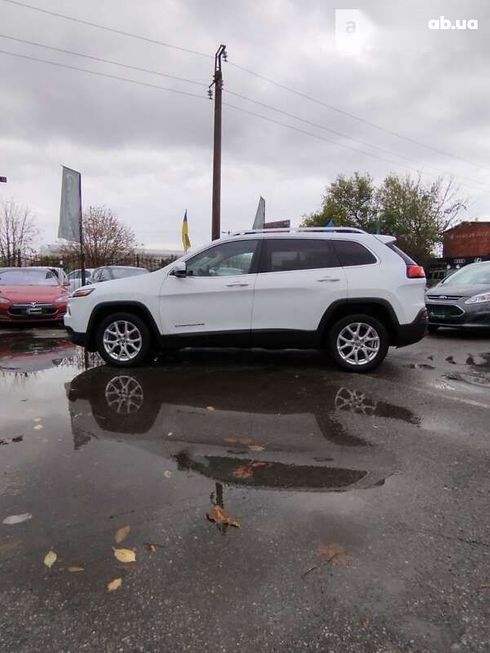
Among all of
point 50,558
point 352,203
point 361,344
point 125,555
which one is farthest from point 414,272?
point 352,203

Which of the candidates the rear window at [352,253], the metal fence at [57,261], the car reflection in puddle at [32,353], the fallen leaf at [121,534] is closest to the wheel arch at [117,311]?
the car reflection in puddle at [32,353]

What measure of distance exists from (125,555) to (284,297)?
4246 millimetres

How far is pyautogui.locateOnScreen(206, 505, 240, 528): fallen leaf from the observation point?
8.79ft

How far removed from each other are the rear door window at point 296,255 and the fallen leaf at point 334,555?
426cm

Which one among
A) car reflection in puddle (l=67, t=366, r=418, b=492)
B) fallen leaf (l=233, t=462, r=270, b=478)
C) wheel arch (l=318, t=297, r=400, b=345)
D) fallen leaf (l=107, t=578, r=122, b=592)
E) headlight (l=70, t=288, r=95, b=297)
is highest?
headlight (l=70, t=288, r=95, b=297)

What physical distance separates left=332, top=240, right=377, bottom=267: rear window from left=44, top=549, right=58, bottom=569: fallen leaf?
488cm

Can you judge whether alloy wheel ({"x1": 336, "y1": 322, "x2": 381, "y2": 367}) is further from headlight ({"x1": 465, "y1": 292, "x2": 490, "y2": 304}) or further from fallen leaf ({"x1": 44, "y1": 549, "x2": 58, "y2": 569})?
fallen leaf ({"x1": 44, "y1": 549, "x2": 58, "y2": 569})

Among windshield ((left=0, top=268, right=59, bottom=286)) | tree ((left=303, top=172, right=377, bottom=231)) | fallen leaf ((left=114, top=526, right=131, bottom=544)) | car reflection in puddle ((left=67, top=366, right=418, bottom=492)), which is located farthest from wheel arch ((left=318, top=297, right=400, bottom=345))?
tree ((left=303, top=172, right=377, bottom=231))

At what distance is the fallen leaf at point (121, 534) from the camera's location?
252 cm

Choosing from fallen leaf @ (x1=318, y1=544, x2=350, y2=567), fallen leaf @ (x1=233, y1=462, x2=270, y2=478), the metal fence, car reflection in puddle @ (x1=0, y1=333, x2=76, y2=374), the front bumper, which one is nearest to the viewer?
fallen leaf @ (x1=318, y1=544, x2=350, y2=567)

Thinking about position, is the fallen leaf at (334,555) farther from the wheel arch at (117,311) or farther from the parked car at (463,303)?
the parked car at (463,303)

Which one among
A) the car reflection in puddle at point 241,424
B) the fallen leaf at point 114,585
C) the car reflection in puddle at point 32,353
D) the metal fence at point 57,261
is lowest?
the fallen leaf at point 114,585

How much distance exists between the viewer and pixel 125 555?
2.39 metres

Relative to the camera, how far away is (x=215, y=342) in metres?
6.31
